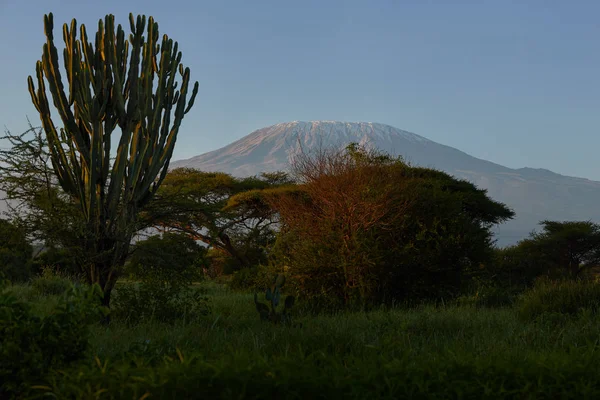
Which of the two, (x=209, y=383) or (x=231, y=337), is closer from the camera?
(x=209, y=383)

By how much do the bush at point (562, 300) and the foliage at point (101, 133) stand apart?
20.0 feet

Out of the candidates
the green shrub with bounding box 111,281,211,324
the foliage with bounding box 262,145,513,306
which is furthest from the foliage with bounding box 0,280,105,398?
the foliage with bounding box 262,145,513,306

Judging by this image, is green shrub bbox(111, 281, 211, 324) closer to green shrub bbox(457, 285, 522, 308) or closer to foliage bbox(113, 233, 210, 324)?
foliage bbox(113, 233, 210, 324)

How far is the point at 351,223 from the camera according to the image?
1104 centimetres

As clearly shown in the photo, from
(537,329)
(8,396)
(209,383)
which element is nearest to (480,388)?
(209,383)

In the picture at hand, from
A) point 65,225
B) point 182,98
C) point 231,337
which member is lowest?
point 231,337

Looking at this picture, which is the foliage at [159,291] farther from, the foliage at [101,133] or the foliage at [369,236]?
the foliage at [369,236]

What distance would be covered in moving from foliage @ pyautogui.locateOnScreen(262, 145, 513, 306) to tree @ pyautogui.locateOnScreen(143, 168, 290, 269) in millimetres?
1692

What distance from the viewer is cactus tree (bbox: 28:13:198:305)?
339 inches

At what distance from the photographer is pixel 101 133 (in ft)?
28.5

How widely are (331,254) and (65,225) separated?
475 cm

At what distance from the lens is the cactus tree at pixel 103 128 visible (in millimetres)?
8602

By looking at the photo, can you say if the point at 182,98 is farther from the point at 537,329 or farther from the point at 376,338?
the point at 537,329

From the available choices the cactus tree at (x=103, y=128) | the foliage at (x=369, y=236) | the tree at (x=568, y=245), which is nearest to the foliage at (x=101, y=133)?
the cactus tree at (x=103, y=128)
